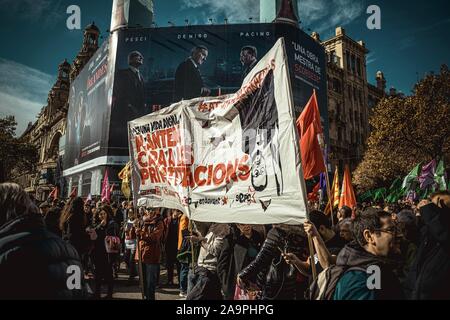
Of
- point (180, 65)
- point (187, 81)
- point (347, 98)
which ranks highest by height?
point (347, 98)

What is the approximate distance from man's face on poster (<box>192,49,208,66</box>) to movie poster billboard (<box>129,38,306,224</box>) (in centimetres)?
2454

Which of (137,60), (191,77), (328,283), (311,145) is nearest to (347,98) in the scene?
(191,77)

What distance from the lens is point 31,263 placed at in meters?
1.78

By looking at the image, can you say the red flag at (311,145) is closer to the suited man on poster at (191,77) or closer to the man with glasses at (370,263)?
the man with glasses at (370,263)

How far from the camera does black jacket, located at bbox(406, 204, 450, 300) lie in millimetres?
2275

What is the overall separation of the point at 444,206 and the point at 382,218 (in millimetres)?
1197

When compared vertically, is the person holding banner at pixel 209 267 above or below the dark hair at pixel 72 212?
below

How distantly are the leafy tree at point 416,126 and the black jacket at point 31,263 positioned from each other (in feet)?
68.5

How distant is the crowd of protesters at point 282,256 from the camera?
1.84 metres

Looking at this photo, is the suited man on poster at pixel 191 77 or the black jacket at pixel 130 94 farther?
the suited man on poster at pixel 191 77

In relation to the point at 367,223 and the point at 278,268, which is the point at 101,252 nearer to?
the point at 278,268

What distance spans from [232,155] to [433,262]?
80.5 inches

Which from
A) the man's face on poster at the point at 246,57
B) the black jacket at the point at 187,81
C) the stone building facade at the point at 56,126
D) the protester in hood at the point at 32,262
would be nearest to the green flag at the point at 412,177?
the protester in hood at the point at 32,262
